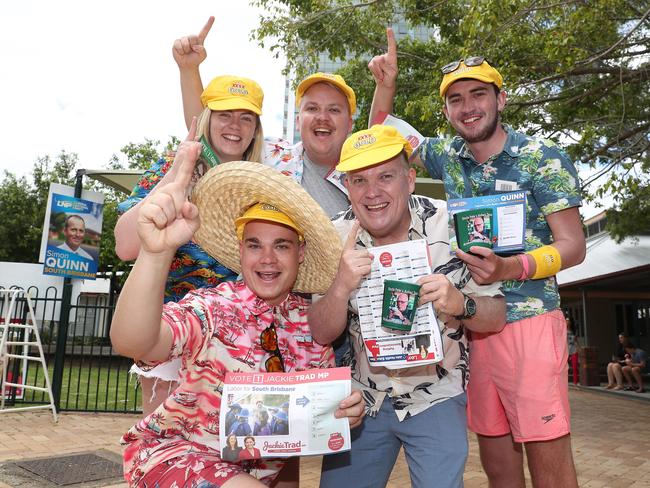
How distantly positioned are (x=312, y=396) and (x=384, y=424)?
72cm

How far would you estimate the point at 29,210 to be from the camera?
1072 inches

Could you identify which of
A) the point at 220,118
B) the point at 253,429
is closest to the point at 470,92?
the point at 220,118

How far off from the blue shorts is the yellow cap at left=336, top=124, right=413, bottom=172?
1114mm

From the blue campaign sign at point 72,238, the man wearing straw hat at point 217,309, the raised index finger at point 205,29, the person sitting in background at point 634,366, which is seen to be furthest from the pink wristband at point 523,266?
the person sitting in background at point 634,366

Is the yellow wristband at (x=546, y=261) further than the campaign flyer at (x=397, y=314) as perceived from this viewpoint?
Yes

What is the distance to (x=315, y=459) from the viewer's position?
6039 millimetres

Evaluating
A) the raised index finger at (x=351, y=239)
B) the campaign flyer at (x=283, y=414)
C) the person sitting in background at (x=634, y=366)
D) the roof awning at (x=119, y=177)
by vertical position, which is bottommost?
the person sitting in background at (x=634, y=366)

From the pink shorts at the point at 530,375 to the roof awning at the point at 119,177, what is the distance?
16.7ft

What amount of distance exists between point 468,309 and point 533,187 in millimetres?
793

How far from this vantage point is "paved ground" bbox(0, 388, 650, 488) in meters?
5.45

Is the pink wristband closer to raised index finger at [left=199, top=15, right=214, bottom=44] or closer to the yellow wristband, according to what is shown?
the yellow wristband

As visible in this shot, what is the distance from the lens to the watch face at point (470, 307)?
2.28 m

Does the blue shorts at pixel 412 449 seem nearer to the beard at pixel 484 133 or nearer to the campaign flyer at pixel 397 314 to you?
the campaign flyer at pixel 397 314

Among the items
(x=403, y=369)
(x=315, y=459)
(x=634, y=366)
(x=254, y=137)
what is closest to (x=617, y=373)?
(x=634, y=366)
